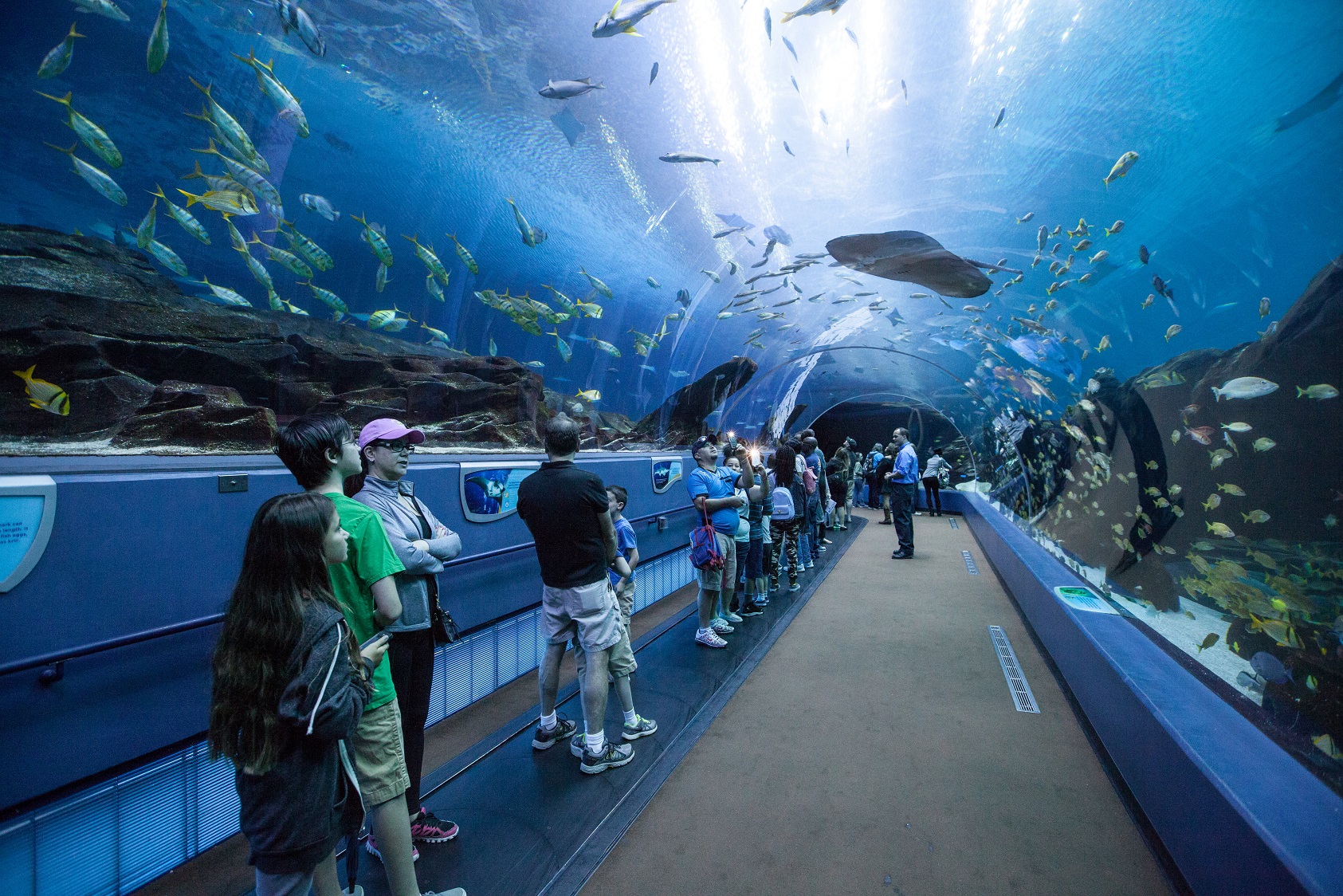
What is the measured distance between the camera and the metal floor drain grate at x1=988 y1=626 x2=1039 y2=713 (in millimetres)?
3735

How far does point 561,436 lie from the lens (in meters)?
2.79

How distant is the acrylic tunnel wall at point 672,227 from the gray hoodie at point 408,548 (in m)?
0.86

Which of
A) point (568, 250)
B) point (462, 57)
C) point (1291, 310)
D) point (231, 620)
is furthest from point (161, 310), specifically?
point (1291, 310)

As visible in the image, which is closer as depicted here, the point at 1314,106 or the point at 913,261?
the point at 1314,106

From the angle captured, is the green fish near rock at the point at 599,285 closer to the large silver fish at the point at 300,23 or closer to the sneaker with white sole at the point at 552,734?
the large silver fish at the point at 300,23

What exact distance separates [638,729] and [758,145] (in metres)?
7.98

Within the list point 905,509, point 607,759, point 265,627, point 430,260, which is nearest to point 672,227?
point 430,260

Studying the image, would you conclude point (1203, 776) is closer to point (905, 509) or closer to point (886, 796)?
point (886, 796)

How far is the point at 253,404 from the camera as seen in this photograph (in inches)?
128

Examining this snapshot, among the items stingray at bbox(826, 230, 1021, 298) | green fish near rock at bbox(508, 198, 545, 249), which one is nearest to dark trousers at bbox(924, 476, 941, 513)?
stingray at bbox(826, 230, 1021, 298)

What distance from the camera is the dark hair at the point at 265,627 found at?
1277mm

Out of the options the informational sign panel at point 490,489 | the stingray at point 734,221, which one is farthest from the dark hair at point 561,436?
the stingray at point 734,221

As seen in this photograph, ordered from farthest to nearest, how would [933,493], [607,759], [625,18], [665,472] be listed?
[933,493]
[665,472]
[625,18]
[607,759]

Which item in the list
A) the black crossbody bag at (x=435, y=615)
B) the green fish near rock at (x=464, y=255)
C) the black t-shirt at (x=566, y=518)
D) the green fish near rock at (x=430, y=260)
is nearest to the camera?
the black crossbody bag at (x=435, y=615)
